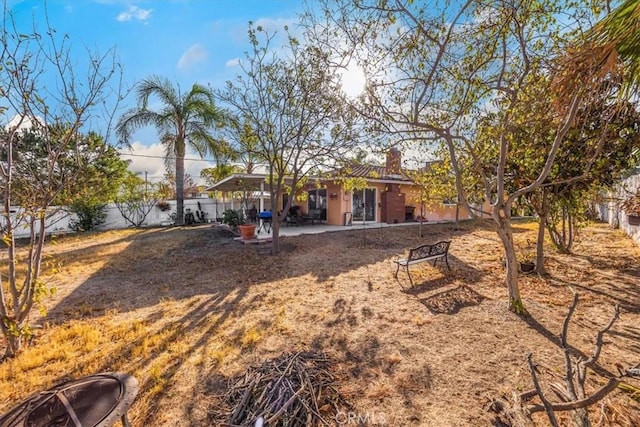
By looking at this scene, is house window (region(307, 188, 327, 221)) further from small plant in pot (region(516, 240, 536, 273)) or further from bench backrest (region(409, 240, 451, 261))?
bench backrest (region(409, 240, 451, 261))

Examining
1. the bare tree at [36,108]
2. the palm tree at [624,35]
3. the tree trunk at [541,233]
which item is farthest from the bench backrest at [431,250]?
the bare tree at [36,108]

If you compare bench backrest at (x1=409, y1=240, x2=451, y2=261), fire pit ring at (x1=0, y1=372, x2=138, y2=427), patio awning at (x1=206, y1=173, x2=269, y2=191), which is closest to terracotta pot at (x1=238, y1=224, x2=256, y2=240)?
patio awning at (x1=206, y1=173, x2=269, y2=191)

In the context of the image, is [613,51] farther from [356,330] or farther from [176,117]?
[176,117]

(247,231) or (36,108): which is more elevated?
(36,108)

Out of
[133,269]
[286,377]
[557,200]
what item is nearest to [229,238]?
[133,269]

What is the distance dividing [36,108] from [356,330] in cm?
522

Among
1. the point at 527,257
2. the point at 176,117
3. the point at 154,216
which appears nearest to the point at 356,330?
the point at 527,257

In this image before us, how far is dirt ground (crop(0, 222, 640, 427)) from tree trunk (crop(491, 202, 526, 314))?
0.22 meters

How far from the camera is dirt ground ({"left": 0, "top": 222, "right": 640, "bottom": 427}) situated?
9.59 feet

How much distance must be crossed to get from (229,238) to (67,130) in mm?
9031

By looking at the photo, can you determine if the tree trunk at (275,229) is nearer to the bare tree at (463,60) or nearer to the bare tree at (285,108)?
the bare tree at (285,108)

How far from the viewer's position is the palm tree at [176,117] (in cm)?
1541

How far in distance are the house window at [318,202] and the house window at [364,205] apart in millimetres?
1677

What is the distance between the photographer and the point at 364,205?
55.3ft
